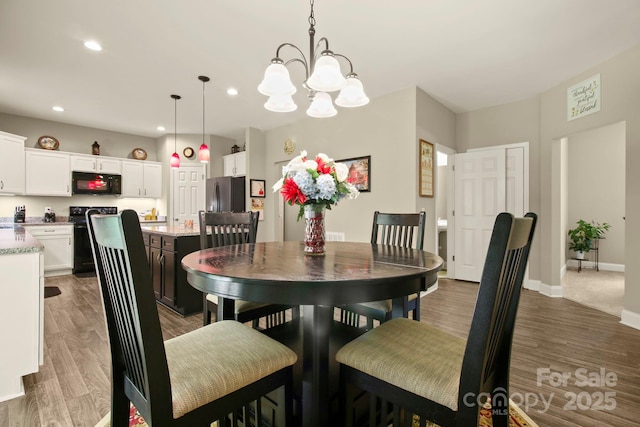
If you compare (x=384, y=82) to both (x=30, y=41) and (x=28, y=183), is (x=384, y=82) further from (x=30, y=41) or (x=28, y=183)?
(x=28, y=183)

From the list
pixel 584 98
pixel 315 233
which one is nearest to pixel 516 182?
pixel 584 98

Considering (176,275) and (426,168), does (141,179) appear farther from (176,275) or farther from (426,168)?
(426,168)

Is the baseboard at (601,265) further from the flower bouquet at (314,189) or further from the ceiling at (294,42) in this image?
the flower bouquet at (314,189)

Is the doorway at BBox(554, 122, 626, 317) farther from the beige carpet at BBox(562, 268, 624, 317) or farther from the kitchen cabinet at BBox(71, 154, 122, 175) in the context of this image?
the kitchen cabinet at BBox(71, 154, 122, 175)

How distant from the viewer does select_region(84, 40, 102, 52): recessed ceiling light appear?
283cm

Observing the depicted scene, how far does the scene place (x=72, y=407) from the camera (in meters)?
1.63

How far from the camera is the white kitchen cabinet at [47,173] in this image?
4.91 metres

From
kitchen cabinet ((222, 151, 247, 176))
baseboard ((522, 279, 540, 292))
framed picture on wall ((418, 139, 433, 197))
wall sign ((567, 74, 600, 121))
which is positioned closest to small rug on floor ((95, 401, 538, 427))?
framed picture on wall ((418, 139, 433, 197))

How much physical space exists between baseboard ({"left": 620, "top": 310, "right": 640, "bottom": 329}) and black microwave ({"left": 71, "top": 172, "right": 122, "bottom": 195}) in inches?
295

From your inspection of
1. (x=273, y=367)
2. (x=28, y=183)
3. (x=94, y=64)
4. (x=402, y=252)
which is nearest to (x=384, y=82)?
(x=402, y=252)

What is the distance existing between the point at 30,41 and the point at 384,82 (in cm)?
355

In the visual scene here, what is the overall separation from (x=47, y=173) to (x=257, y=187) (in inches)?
136

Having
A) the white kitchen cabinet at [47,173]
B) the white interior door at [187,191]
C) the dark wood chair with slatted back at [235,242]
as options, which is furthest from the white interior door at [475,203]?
the white kitchen cabinet at [47,173]

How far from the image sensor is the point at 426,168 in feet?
12.9
